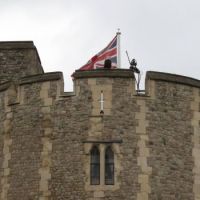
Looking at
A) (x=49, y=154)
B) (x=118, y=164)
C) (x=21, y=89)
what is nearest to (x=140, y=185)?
(x=118, y=164)

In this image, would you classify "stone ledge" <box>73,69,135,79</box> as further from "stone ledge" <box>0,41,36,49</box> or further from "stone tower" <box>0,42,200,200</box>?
"stone ledge" <box>0,41,36,49</box>

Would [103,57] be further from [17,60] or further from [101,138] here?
[101,138]

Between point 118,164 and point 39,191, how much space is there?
211cm

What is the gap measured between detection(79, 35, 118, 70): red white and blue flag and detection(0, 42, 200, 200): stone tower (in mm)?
1712

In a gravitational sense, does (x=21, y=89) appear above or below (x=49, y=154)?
above

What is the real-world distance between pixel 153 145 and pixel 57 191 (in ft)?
8.86

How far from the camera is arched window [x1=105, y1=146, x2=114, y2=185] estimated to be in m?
25.1

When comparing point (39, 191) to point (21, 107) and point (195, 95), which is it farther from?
point (195, 95)

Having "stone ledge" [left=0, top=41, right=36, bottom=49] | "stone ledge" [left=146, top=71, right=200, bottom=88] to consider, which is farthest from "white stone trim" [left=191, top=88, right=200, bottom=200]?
"stone ledge" [left=0, top=41, right=36, bottom=49]

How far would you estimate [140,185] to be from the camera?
25.2m

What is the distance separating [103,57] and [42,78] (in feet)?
7.66

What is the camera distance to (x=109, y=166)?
992 inches

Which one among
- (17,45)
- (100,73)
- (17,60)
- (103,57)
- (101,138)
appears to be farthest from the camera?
(17,45)

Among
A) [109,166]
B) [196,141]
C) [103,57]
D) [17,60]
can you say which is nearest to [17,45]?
[17,60]
